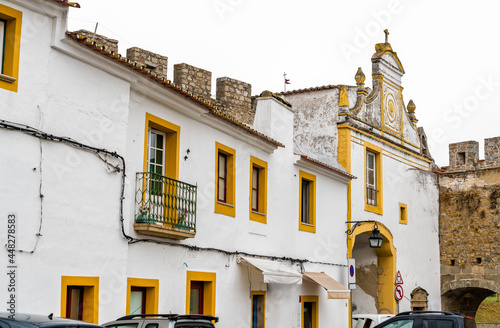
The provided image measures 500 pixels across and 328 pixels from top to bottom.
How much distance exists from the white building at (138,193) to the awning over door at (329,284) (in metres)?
0.06

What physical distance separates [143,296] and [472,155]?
17943 millimetres

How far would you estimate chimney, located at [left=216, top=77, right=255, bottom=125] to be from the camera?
19016mm

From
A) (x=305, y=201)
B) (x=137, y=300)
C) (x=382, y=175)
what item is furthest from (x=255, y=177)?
(x=382, y=175)

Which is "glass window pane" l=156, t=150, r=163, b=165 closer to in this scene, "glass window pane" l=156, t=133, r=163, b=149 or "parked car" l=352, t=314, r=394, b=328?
"glass window pane" l=156, t=133, r=163, b=149

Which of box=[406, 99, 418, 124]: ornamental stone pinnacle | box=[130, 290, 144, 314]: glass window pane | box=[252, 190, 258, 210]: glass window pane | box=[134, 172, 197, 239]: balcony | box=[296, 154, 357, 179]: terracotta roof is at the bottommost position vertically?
box=[130, 290, 144, 314]: glass window pane

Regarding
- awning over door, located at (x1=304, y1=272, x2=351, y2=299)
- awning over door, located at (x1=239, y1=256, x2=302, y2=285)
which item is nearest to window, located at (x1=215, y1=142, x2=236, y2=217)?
awning over door, located at (x1=239, y1=256, x2=302, y2=285)

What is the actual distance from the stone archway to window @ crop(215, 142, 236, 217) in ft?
46.3

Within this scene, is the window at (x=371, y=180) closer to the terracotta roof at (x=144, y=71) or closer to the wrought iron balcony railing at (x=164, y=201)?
the terracotta roof at (x=144, y=71)

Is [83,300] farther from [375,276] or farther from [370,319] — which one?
[375,276]

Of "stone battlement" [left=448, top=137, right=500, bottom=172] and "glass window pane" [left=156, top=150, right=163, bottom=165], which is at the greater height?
"stone battlement" [left=448, top=137, right=500, bottom=172]

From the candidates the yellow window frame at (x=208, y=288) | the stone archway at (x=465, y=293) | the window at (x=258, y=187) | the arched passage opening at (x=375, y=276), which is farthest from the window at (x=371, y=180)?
the yellow window frame at (x=208, y=288)

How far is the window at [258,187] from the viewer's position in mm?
16984

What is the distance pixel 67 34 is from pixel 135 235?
12.5ft

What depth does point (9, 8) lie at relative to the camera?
32.0ft
